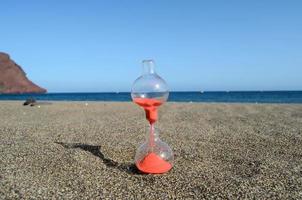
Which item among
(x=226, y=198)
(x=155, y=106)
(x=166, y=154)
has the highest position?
(x=155, y=106)

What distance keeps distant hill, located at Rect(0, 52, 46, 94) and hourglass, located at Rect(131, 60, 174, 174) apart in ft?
466

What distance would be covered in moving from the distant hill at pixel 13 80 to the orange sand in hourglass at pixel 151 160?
466ft

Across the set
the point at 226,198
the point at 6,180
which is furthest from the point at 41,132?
the point at 226,198

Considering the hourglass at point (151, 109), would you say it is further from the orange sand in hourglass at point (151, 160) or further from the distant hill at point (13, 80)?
the distant hill at point (13, 80)

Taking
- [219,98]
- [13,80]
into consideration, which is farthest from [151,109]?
[13,80]

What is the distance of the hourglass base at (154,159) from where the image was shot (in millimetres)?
5062

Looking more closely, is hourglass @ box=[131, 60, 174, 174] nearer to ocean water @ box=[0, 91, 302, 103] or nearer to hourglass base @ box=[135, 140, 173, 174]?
hourglass base @ box=[135, 140, 173, 174]

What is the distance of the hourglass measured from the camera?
5051 mm

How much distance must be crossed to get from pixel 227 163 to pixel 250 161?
47 cm

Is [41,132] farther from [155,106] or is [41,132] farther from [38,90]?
[38,90]

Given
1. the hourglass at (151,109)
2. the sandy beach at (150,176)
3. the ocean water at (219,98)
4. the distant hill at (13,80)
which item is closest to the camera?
the sandy beach at (150,176)

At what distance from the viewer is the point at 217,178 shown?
483 cm

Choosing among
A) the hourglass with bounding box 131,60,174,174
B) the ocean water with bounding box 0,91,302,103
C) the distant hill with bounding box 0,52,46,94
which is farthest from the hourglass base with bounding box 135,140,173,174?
the distant hill with bounding box 0,52,46,94

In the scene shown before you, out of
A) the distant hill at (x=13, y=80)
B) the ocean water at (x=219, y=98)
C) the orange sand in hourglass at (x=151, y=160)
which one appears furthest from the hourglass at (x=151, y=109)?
the distant hill at (x=13, y=80)
